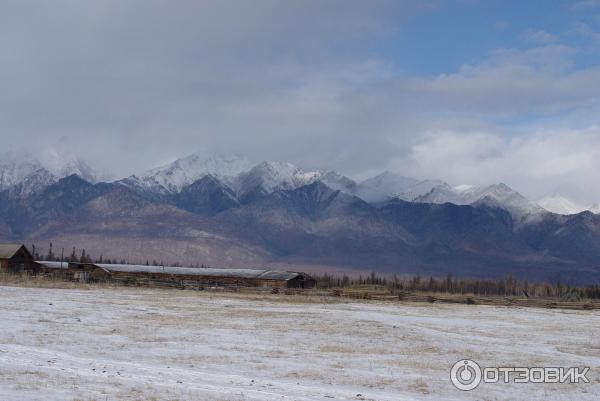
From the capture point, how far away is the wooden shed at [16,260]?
4505 inches

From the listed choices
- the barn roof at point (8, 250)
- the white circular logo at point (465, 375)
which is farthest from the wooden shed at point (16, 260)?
the white circular logo at point (465, 375)

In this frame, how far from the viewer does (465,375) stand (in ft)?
88.7

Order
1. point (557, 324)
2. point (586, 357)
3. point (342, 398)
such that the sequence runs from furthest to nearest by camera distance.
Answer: point (557, 324), point (586, 357), point (342, 398)

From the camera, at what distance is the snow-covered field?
22188mm

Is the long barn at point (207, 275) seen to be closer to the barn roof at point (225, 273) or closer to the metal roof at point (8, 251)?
the barn roof at point (225, 273)

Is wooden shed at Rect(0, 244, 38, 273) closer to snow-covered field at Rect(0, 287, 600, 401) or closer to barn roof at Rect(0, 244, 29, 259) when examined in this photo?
barn roof at Rect(0, 244, 29, 259)

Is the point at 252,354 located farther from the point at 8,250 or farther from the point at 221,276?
the point at 221,276

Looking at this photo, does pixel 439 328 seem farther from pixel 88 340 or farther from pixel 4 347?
pixel 4 347

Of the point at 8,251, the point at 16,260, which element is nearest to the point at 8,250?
the point at 8,251

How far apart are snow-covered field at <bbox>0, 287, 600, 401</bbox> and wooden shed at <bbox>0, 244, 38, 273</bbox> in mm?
70631

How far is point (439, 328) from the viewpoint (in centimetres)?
4600

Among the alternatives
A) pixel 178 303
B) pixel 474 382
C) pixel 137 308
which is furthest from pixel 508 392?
pixel 178 303

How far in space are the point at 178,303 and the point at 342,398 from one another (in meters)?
37.1

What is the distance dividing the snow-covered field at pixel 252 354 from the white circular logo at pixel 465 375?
400 millimetres
